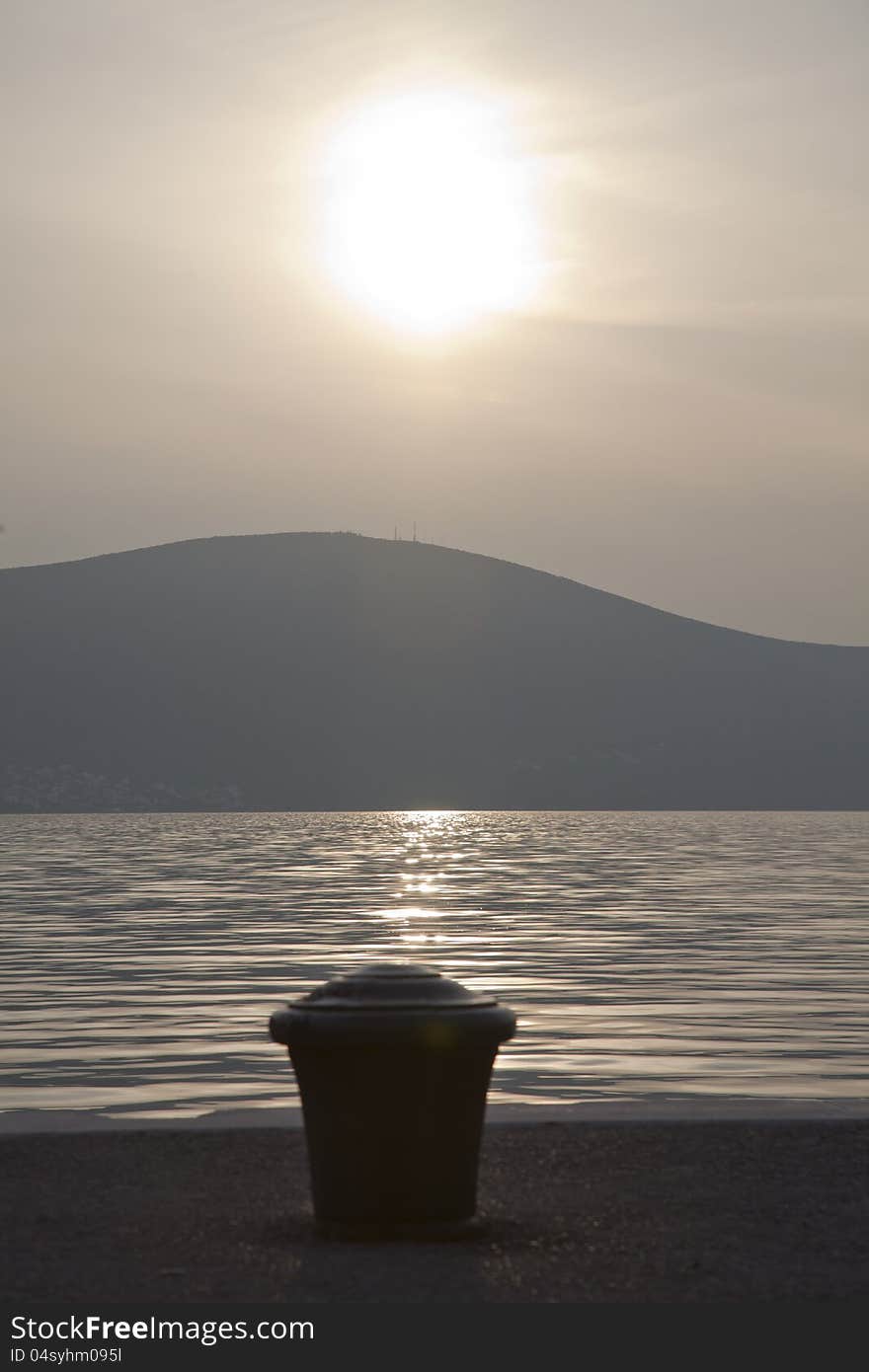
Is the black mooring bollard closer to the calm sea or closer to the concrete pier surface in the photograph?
the concrete pier surface

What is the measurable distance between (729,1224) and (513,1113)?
323 centimetres

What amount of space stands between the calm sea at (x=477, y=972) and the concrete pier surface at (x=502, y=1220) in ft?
7.34

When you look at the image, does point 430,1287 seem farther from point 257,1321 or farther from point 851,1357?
point 851,1357

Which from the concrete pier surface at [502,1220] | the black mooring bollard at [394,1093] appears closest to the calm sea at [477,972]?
the concrete pier surface at [502,1220]

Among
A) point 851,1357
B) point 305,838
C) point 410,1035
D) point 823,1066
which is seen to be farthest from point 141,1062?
point 305,838

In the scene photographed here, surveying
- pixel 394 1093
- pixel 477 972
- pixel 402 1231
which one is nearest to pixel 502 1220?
pixel 402 1231

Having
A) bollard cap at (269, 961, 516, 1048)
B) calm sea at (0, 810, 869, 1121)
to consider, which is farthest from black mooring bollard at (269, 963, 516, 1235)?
calm sea at (0, 810, 869, 1121)

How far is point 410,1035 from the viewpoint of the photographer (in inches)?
363

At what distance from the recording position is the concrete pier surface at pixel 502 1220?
26.8 feet

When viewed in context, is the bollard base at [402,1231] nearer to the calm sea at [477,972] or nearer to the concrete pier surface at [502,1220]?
the concrete pier surface at [502,1220]

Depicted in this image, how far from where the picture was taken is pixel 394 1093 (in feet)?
30.6

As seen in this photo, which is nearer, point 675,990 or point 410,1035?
point 410,1035

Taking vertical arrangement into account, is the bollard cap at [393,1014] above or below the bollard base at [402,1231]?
above

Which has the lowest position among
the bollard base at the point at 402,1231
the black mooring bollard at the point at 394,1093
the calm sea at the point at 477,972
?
the calm sea at the point at 477,972
